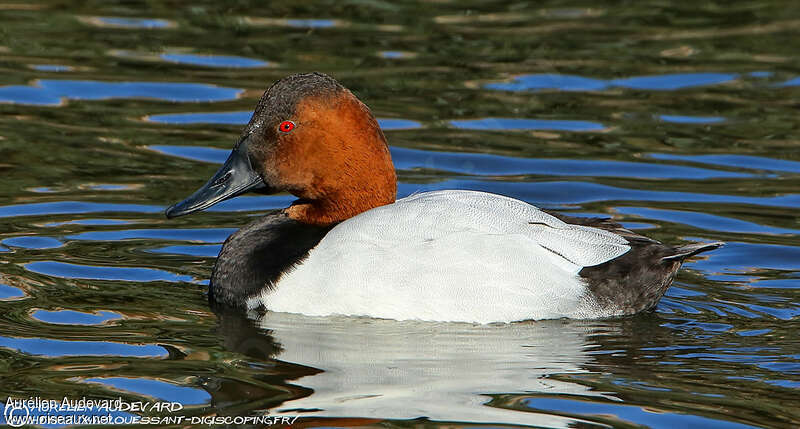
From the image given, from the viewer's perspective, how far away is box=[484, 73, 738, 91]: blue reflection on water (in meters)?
10.6

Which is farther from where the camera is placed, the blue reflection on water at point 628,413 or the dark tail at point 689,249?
the dark tail at point 689,249

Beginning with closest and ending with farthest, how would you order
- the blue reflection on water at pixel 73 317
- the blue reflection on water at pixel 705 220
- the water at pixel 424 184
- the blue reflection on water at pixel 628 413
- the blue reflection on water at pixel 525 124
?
the blue reflection on water at pixel 628 413 → the water at pixel 424 184 → the blue reflection on water at pixel 73 317 → the blue reflection on water at pixel 705 220 → the blue reflection on water at pixel 525 124

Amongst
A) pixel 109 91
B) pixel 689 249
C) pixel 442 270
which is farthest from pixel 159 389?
pixel 109 91

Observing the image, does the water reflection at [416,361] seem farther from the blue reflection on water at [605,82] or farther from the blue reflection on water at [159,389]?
the blue reflection on water at [605,82]

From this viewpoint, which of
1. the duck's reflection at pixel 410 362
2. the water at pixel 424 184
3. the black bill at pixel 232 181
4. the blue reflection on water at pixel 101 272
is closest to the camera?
the duck's reflection at pixel 410 362

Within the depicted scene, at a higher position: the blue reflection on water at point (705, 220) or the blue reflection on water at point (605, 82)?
the blue reflection on water at point (605, 82)

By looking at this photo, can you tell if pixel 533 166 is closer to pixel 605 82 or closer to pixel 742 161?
pixel 742 161

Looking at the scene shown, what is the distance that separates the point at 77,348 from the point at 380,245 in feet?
4.54

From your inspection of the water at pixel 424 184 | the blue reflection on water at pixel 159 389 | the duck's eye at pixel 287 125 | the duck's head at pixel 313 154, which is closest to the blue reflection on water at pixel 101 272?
the water at pixel 424 184

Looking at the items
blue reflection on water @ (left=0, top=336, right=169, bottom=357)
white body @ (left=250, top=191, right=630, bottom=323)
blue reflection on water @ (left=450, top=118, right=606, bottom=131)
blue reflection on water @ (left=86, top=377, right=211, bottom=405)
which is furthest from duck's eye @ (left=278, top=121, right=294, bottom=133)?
blue reflection on water @ (left=450, top=118, right=606, bottom=131)

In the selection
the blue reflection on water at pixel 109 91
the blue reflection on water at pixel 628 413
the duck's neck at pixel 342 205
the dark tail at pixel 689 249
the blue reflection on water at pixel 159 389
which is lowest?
the blue reflection on water at pixel 628 413

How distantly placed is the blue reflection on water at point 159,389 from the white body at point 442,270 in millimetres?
→ 1134

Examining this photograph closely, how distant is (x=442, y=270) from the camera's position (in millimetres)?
6070

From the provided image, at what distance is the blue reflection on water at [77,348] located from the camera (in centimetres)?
558
